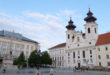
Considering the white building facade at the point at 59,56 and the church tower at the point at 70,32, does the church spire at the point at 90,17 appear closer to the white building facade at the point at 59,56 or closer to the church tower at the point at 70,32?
the church tower at the point at 70,32

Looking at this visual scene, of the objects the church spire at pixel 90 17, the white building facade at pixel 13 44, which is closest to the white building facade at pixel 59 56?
the white building facade at pixel 13 44

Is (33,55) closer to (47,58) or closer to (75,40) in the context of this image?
(47,58)

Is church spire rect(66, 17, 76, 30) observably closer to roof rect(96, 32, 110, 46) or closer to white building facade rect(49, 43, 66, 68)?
white building facade rect(49, 43, 66, 68)

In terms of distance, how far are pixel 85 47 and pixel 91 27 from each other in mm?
8160

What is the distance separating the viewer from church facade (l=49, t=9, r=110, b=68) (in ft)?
162

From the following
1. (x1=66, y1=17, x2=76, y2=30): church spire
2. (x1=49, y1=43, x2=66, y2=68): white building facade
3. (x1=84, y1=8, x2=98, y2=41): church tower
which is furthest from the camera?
(x1=49, y1=43, x2=66, y2=68): white building facade

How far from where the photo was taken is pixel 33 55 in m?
53.1

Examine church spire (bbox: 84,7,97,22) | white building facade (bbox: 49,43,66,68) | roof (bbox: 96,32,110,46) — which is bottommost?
white building facade (bbox: 49,43,66,68)

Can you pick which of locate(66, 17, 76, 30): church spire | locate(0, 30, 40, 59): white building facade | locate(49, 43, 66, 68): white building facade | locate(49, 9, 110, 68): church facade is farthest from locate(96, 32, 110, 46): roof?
locate(0, 30, 40, 59): white building facade

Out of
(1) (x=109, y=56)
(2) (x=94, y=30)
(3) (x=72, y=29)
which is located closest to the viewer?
(1) (x=109, y=56)

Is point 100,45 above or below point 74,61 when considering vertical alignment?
above

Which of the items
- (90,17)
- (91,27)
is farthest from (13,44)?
(90,17)

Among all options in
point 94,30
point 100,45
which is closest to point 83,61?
point 100,45

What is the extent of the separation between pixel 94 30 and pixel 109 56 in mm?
12314
